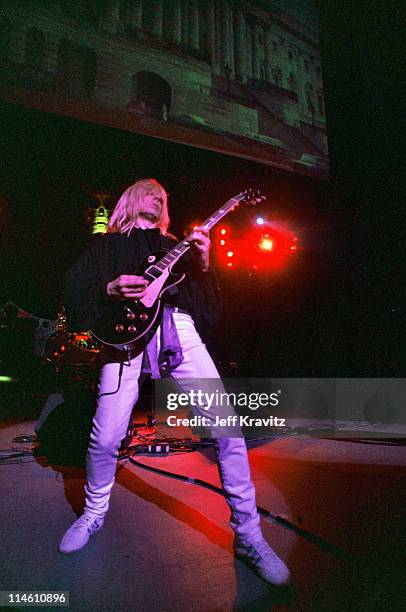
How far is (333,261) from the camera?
25.8 ft

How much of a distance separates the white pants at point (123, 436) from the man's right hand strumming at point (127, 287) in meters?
0.28

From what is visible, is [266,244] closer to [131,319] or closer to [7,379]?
[131,319]

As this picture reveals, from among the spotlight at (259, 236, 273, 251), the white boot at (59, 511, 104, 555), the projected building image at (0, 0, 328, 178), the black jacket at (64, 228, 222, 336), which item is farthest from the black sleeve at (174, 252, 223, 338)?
the spotlight at (259, 236, 273, 251)

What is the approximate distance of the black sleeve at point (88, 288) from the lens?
2.08 metres

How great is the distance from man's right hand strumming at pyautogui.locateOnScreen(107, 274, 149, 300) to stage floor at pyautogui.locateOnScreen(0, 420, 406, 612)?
135 cm

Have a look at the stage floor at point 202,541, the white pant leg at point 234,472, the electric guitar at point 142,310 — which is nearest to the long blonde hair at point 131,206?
the electric guitar at point 142,310

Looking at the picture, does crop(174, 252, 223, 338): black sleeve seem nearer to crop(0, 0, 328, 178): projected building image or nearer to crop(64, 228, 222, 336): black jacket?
crop(64, 228, 222, 336): black jacket


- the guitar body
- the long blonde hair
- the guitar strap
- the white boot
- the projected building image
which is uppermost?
the projected building image

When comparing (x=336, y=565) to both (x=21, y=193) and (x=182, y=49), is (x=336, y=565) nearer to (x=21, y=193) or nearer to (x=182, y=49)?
(x=182, y=49)

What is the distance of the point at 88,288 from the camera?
2.18 meters

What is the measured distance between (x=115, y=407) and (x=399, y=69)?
6834 millimetres

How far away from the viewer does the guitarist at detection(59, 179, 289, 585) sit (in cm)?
181

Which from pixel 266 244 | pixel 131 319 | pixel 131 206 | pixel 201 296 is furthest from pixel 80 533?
pixel 266 244

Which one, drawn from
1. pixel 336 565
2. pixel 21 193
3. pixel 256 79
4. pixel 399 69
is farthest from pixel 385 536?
pixel 21 193
